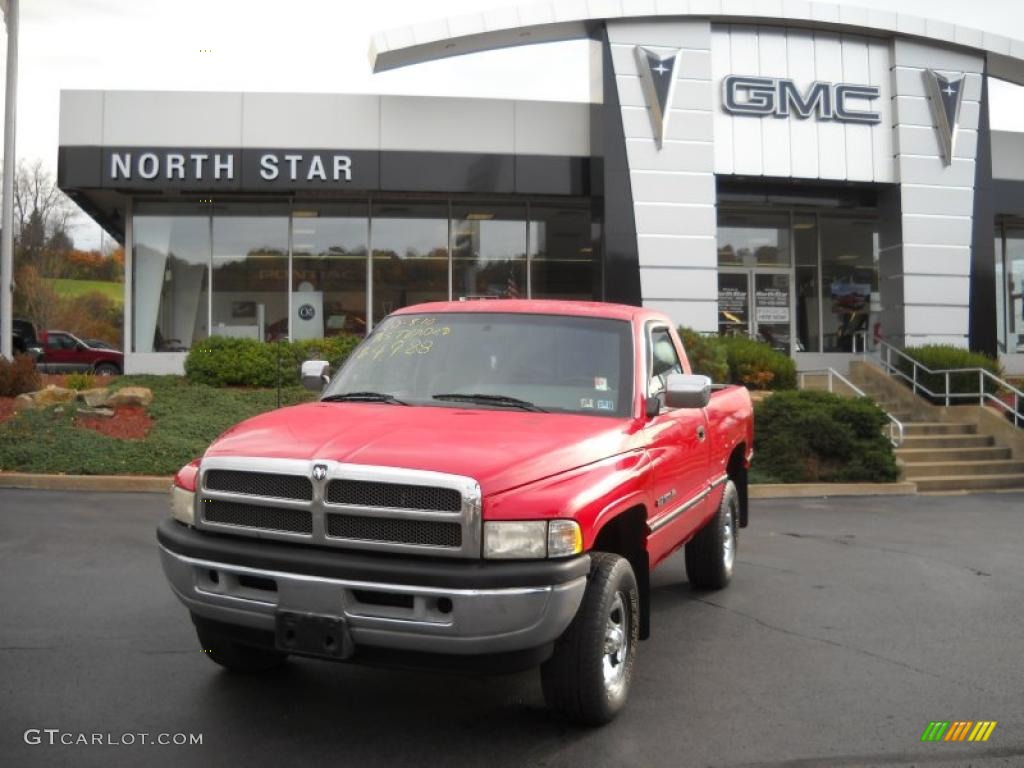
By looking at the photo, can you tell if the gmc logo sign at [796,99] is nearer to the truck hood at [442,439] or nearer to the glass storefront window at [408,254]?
the glass storefront window at [408,254]

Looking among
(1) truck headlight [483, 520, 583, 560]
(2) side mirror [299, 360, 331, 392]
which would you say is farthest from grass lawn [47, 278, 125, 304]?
(1) truck headlight [483, 520, 583, 560]

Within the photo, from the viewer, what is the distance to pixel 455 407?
4617 millimetres

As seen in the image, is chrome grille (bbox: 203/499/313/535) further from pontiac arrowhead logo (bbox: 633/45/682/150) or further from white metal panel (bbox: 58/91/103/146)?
white metal panel (bbox: 58/91/103/146)

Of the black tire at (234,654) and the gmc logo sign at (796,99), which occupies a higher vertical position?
the gmc logo sign at (796,99)

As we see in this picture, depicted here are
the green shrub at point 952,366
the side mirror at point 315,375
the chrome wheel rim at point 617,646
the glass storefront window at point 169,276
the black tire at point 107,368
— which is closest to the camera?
the chrome wheel rim at point 617,646

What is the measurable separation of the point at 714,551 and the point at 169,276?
1624 centimetres

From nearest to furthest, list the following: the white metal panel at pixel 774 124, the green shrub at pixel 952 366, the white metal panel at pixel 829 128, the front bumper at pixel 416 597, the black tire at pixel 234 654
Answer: the front bumper at pixel 416 597 → the black tire at pixel 234 654 → the green shrub at pixel 952 366 → the white metal panel at pixel 774 124 → the white metal panel at pixel 829 128

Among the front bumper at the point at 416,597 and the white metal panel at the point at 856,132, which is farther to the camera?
the white metal panel at the point at 856,132

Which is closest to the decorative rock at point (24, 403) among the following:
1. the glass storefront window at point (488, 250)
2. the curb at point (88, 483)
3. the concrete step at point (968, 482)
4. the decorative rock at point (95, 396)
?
the decorative rock at point (95, 396)

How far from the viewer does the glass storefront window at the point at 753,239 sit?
2259 centimetres

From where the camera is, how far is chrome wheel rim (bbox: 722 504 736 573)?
22.5ft

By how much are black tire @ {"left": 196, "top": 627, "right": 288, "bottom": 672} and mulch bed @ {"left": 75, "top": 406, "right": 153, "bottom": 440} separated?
942cm

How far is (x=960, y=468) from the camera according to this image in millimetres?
14648

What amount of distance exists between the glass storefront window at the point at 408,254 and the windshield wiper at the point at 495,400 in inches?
634
